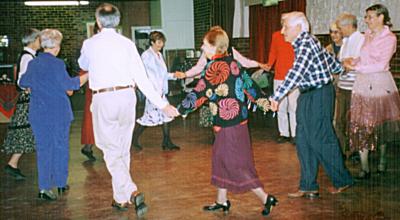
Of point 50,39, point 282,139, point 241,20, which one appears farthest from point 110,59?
point 241,20

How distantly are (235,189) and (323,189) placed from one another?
0.98 m

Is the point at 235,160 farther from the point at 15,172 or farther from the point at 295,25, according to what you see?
the point at 15,172

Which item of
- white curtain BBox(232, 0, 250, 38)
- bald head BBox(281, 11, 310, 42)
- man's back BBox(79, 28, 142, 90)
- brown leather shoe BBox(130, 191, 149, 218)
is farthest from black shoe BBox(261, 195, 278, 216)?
white curtain BBox(232, 0, 250, 38)

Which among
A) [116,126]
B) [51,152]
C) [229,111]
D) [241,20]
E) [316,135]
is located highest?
[241,20]

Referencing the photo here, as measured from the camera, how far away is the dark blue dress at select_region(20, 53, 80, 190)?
3842mm

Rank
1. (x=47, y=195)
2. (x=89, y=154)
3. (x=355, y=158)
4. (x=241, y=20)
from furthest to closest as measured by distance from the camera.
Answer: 1. (x=241, y=20)
2. (x=89, y=154)
3. (x=355, y=158)
4. (x=47, y=195)

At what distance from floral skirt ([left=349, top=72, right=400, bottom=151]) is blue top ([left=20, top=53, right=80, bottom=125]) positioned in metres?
2.23

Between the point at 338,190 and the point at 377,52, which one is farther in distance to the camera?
the point at 377,52

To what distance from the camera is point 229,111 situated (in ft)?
11.3

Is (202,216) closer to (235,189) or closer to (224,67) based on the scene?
(235,189)

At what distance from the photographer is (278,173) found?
4719mm

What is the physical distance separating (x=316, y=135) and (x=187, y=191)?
1106mm

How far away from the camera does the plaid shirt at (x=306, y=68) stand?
11.8ft

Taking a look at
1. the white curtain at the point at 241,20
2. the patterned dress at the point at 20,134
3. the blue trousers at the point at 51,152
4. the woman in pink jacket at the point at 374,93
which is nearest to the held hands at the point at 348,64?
the woman in pink jacket at the point at 374,93
